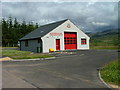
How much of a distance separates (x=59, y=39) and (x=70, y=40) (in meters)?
2.87

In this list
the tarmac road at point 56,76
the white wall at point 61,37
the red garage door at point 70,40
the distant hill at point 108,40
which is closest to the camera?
the tarmac road at point 56,76

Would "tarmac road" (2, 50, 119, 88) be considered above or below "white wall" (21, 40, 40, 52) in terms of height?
below

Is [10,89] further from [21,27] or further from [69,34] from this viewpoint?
[21,27]

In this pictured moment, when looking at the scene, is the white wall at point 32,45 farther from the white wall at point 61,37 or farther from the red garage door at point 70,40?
the red garage door at point 70,40

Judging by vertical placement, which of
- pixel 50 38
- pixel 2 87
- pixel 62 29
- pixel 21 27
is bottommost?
pixel 2 87

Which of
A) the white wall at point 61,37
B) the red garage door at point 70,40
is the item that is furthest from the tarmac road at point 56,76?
the red garage door at point 70,40

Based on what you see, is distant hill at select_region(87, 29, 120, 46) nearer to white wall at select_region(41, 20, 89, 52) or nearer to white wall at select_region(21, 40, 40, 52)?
white wall at select_region(41, 20, 89, 52)

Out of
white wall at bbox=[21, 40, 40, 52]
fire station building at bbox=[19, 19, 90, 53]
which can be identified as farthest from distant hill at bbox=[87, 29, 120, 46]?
white wall at bbox=[21, 40, 40, 52]

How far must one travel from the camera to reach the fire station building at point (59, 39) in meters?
27.3

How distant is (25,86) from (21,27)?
64408mm

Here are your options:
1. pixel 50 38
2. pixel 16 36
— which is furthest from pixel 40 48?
pixel 16 36

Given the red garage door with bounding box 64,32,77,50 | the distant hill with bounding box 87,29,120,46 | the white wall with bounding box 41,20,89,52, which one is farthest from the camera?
the red garage door with bounding box 64,32,77,50

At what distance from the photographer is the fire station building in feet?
89.5

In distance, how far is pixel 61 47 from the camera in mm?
29219
